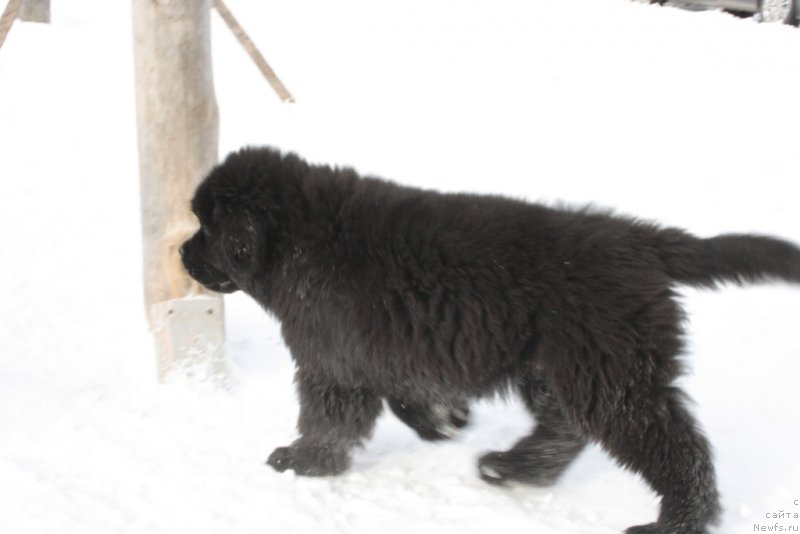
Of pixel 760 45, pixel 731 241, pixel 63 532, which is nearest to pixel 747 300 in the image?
pixel 731 241

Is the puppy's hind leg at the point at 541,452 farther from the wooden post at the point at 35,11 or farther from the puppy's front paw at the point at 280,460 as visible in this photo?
the wooden post at the point at 35,11

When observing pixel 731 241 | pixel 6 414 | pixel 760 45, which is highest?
pixel 760 45

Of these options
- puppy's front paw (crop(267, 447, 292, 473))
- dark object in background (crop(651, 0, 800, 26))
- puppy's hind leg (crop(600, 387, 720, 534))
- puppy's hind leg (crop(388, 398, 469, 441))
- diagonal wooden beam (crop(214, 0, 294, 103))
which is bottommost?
puppy's front paw (crop(267, 447, 292, 473))

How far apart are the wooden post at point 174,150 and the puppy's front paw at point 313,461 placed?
1.05 metres

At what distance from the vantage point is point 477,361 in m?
3.93

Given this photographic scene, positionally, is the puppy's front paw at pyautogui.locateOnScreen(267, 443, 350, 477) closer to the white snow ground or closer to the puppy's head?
the white snow ground

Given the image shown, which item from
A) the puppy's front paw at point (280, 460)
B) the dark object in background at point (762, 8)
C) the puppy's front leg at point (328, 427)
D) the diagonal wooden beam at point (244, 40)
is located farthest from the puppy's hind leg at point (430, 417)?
the dark object in background at point (762, 8)

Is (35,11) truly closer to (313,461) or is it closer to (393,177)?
(393,177)

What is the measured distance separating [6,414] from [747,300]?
483cm

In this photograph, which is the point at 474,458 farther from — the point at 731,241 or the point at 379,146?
the point at 379,146

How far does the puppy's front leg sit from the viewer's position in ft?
14.2

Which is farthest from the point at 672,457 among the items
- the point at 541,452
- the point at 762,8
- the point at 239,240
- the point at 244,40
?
the point at 762,8

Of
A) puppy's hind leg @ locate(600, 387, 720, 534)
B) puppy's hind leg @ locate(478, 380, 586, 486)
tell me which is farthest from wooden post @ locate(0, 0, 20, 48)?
puppy's hind leg @ locate(600, 387, 720, 534)

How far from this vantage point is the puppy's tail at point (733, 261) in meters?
3.74
